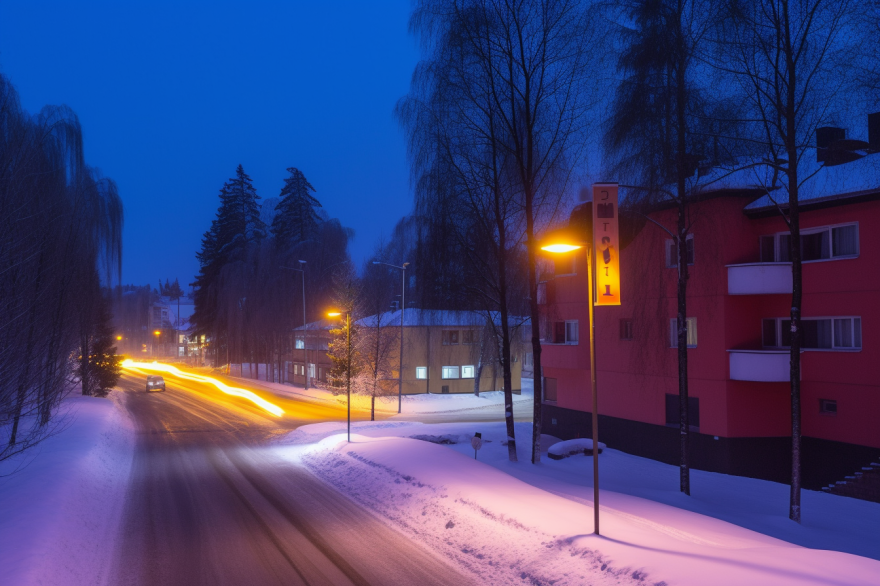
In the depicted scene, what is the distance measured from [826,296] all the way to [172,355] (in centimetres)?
12789

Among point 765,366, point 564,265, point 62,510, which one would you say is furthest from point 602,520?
point 564,265

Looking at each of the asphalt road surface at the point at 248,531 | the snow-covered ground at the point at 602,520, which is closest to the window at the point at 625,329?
the snow-covered ground at the point at 602,520

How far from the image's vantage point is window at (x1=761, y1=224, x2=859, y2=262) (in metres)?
18.1

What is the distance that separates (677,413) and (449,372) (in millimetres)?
27601

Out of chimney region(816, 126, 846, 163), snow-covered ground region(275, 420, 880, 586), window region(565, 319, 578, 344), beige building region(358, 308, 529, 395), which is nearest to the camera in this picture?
snow-covered ground region(275, 420, 880, 586)

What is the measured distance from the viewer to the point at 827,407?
18.6m

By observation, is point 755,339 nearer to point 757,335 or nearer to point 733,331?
point 757,335

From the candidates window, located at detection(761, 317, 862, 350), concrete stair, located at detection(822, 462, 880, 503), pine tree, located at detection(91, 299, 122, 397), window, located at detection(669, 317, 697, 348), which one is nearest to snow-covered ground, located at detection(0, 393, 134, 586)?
window, located at detection(669, 317, 697, 348)

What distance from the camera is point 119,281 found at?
88.2ft

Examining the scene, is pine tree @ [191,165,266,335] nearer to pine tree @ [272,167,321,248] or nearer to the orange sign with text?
pine tree @ [272,167,321,248]

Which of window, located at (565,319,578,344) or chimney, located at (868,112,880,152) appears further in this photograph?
window, located at (565,319,578,344)

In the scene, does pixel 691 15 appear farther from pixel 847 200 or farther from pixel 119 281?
pixel 119 281

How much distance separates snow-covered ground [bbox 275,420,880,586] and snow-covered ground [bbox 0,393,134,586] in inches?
196

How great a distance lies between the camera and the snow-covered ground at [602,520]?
289 inches
